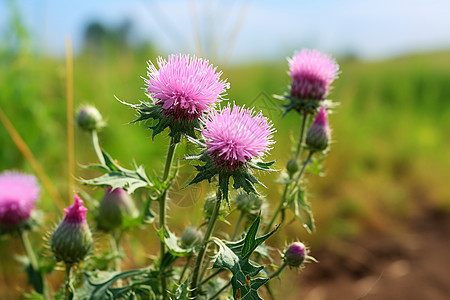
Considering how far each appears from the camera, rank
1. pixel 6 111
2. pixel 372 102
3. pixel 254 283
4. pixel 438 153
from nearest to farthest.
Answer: pixel 254 283 < pixel 6 111 < pixel 438 153 < pixel 372 102

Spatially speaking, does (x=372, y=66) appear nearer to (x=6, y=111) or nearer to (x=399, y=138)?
(x=399, y=138)

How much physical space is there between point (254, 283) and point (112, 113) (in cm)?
450

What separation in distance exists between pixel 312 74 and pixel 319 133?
25 cm

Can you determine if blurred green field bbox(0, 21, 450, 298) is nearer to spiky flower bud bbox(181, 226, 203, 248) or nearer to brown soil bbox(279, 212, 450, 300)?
brown soil bbox(279, 212, 450, 300)

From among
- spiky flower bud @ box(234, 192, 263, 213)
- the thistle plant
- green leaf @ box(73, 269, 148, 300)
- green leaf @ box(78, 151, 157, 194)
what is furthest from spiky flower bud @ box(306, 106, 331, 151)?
green leaf @ box(73, 269, 148, 300)

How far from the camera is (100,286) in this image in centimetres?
136

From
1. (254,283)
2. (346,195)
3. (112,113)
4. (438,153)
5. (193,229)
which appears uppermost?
(112,113)

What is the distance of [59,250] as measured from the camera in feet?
4.49

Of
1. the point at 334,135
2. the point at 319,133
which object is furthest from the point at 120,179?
the point at 334,135

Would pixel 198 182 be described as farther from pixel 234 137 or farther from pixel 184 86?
pixel 184 86

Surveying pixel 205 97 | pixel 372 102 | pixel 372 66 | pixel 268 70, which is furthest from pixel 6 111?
pixel 372 66

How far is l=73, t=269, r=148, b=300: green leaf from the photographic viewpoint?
4.38 ft

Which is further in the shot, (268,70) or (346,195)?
(268,70)

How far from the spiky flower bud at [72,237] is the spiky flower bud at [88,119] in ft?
1.61
